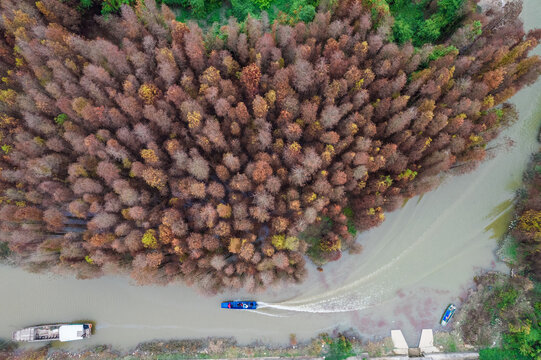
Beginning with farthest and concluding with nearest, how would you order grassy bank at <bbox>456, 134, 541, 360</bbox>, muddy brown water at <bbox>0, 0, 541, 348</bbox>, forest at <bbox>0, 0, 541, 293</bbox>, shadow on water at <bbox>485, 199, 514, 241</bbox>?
shadow on water at <bbox>485, 199, 514, 241</bbox>, muddy brown water at <bbox>0, 0, 541, 348</bbox>, grassy bank at <bbox>456, 134, 541, 360</bbox>, forest at <bbox>0, 0, 541, 293</bbox>

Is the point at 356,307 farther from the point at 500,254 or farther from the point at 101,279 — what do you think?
the point at 101,279

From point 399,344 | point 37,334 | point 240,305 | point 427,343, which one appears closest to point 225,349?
point 240,305

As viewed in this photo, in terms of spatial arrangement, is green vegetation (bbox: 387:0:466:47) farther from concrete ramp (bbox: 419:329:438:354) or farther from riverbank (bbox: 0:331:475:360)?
riverbank (bbox: 0:331:475:360)

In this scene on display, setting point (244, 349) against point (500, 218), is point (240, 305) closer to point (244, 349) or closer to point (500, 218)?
point (244, 349)

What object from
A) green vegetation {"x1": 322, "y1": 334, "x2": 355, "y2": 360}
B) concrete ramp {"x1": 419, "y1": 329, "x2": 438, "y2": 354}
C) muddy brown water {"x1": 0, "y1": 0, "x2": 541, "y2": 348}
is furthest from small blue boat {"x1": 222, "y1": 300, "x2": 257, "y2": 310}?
concrete ramp {"x1": 419, "y1": 329, "x2": 438, "y2": 354}

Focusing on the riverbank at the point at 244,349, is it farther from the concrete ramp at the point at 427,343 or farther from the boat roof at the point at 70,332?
the boat roof at the point at 70,332

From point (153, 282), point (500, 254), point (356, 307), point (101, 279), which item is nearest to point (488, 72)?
point (500, 254)
